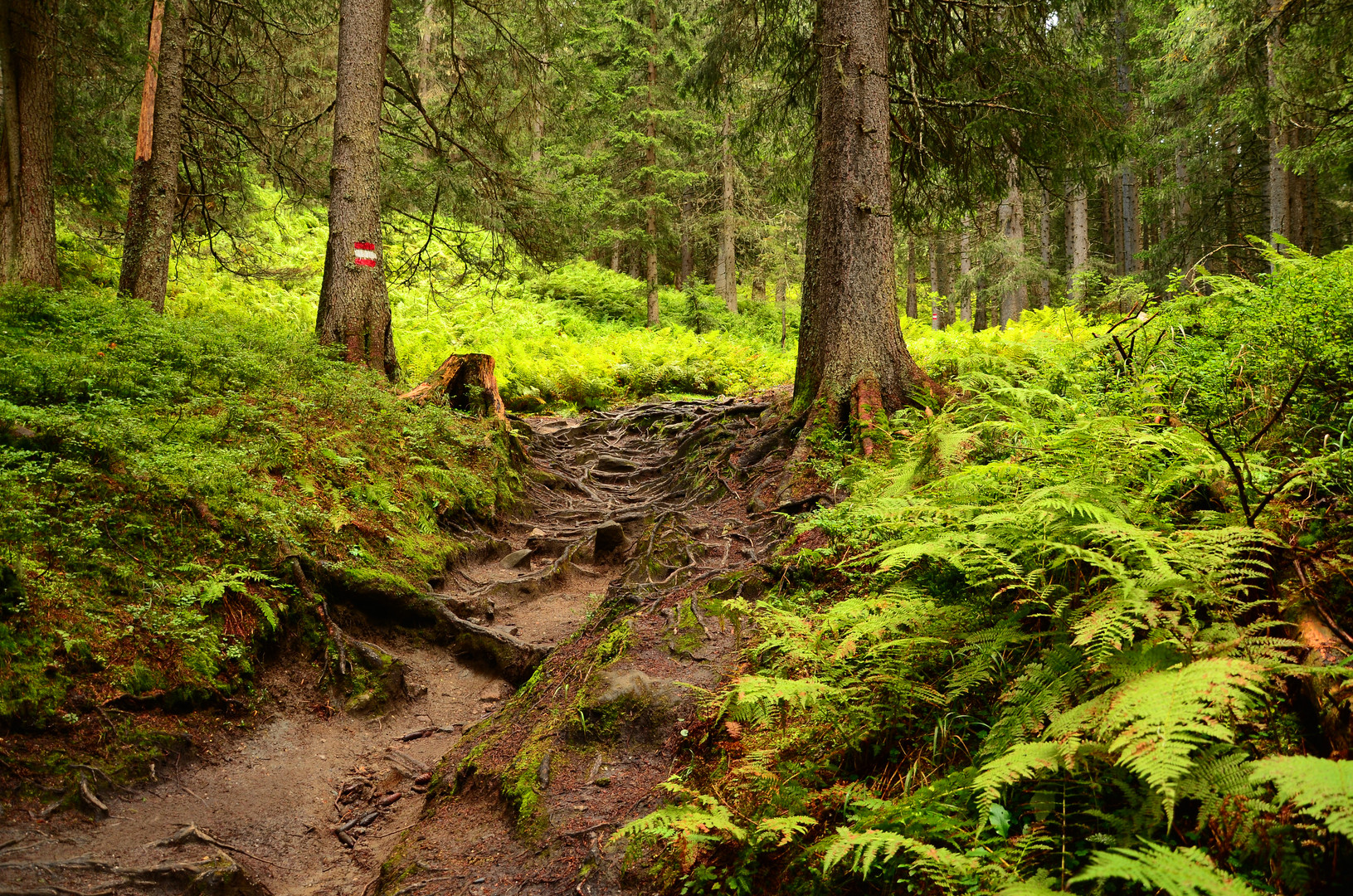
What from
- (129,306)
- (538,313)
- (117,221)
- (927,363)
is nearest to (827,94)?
(927,363)

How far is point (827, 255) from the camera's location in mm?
7391

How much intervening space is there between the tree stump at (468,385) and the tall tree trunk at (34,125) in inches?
181

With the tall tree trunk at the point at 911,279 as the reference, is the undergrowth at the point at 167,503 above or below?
below

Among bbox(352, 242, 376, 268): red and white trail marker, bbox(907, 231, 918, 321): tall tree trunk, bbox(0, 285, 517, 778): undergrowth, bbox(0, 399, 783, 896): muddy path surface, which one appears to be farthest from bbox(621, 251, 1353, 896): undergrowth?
bbox(907, 231, 918, 321): tall tree trunk

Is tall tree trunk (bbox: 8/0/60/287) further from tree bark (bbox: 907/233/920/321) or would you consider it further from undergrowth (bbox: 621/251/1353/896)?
tree bark (bbox: 907/233/920/321)

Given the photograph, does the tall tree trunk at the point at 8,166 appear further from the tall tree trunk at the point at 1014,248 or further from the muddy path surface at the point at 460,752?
the tall tree trunk at the point at 1014,248

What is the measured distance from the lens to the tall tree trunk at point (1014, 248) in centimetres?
1565

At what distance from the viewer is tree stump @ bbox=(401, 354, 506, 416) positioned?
32.1 ft

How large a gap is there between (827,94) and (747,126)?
3.17 meters

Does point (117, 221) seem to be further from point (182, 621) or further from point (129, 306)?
point (182, 621)

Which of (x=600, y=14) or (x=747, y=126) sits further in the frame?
(x=600, y=14)

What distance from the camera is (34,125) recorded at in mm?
8461

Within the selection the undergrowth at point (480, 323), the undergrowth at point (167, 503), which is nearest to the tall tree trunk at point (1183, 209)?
the undergrowth at point (480, 323)

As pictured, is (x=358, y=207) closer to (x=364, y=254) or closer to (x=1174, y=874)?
(x=364, y=254)
